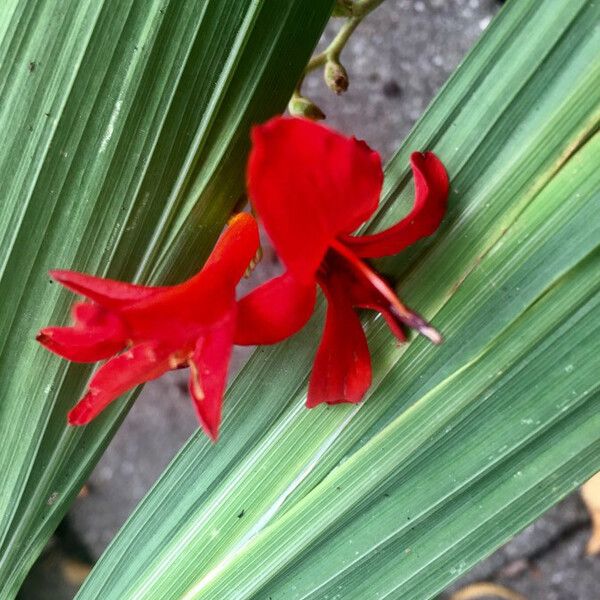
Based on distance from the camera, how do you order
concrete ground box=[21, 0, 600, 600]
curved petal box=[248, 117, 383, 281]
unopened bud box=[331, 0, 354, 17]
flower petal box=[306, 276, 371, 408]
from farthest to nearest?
1. concrete ground box=[21, 0, 600, 600]
2. unopened bud box=[331, 0, 354, 17]
3. flower petal box=[306, 276, 371, 408]
4. curved petal box=[248, 117, 383, 281]

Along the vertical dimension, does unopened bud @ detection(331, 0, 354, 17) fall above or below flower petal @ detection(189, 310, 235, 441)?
above

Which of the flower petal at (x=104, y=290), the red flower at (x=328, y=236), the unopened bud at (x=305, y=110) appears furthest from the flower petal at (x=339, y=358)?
the unopened bud at (x=305, y=110)

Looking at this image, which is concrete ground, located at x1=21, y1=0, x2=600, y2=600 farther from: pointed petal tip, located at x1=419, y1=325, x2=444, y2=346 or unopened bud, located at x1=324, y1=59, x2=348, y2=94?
pointed petal tip, located at x1=419, y1=325, x2=444, y2=346

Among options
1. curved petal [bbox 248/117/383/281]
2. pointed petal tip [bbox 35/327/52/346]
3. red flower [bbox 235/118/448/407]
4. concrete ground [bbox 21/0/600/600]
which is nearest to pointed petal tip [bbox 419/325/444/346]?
red flower [bbox 235/118/448/407]

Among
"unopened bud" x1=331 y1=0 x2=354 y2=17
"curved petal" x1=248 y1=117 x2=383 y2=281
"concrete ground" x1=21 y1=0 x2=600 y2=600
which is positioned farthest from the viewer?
"concrete ground" x1=21 y1=0 x2=600 y2=600

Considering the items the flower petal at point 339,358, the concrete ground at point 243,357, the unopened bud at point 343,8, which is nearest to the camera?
the flower petal at point 339,358

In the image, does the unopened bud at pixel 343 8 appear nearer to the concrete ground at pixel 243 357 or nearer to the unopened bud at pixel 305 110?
the unopened bud at pixel 305 110

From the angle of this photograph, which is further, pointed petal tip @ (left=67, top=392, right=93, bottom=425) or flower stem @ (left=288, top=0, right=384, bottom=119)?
flower stem @ (left=288, top=0, right=384, bottom=119)

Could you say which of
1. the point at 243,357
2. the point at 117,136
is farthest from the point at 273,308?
the point at 243,357
